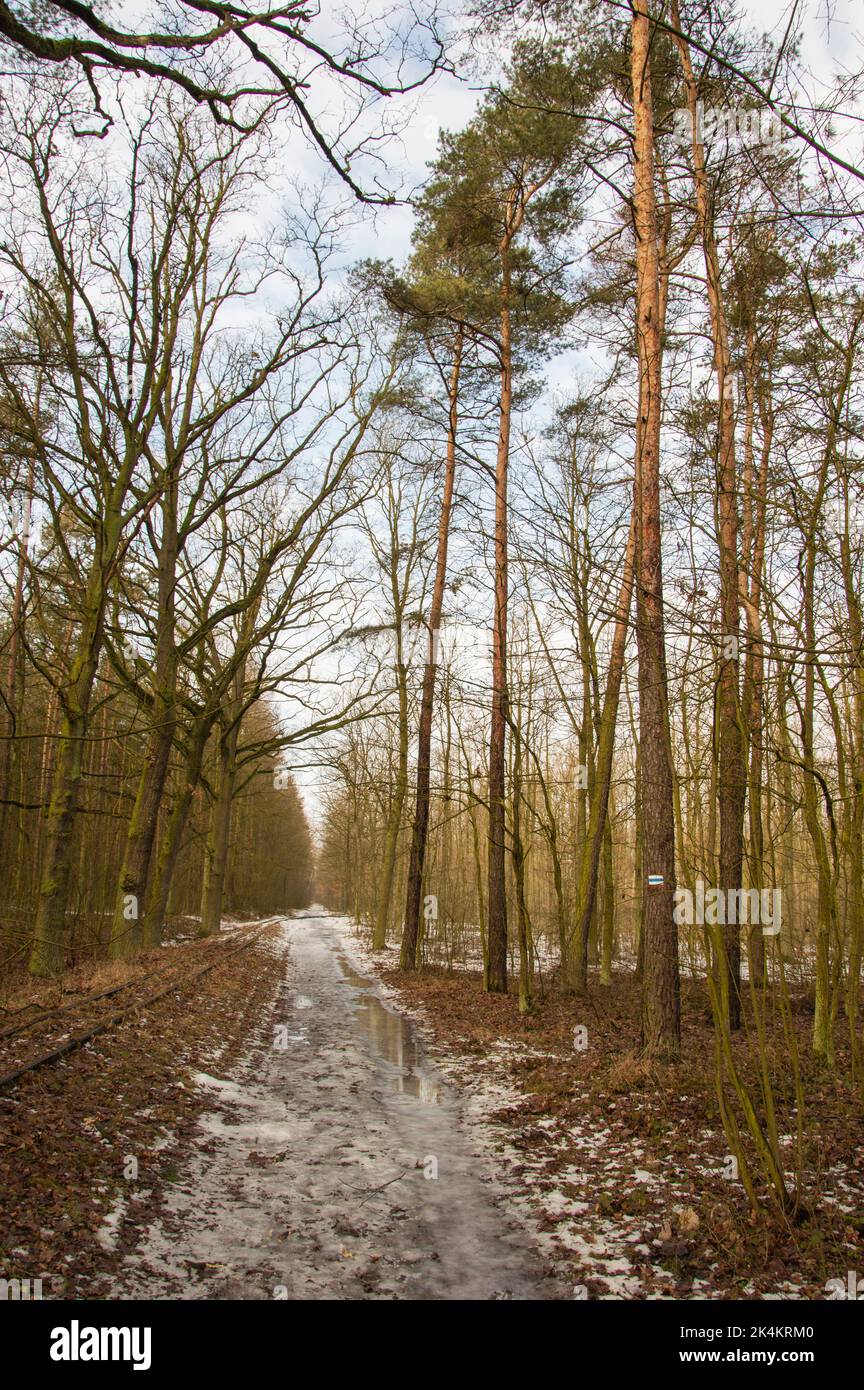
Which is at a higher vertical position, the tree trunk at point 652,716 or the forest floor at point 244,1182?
the tree trunk at point 652,716

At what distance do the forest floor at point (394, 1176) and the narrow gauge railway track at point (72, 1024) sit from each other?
135mm

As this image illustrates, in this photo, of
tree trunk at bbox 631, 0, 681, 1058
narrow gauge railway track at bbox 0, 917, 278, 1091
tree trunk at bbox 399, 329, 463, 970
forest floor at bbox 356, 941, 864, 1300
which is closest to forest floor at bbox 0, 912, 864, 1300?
forest floor at bbox 356, 941, 864, 1300

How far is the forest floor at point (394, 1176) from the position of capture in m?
3.62

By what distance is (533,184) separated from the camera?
12375mm

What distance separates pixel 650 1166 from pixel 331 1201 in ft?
6.76

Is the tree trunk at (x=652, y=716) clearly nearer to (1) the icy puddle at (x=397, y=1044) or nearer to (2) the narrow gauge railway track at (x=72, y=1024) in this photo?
(1) the icy puddle at (x=397, y=1044)

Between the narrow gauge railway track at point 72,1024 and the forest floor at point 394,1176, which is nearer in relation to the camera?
the forest floor at point 394,1176

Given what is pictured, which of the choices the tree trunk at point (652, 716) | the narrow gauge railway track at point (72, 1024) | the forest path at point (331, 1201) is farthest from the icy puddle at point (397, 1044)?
the narrow gauge railway track at point (72, 1024)

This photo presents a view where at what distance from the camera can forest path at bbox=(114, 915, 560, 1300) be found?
3.61m

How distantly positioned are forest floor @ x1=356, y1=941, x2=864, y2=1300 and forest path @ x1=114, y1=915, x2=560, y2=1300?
0.32 m

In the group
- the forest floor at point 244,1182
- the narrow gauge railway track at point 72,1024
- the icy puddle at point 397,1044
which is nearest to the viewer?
the forest floor at point 244,1182

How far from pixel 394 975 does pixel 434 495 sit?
35.7ft

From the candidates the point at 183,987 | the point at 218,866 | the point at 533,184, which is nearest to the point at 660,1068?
the point at 183,987
